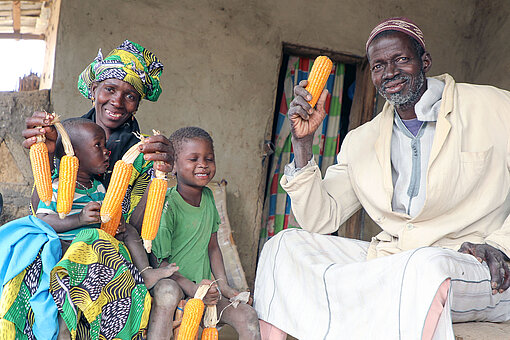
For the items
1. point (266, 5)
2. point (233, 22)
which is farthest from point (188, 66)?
point (266, 5)

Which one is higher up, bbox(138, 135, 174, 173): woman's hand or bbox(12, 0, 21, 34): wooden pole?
bbox(12, 0, 21, 34): wooden pole

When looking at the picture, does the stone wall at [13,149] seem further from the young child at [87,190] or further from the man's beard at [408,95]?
the man's beard at [408,95]

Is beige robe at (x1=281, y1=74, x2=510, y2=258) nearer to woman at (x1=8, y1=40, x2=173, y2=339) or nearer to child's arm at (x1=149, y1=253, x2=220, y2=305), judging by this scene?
child's arm at (x1=149, y1=253, x2=220, y2=305)

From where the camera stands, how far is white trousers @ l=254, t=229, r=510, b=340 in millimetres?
1983

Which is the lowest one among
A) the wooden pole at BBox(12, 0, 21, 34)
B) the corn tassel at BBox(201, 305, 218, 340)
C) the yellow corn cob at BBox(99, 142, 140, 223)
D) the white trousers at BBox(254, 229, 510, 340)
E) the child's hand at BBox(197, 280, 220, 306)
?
the corn tassel at BBox(201, 305, 218, 340)

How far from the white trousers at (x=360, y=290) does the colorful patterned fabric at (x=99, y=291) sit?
69 cm

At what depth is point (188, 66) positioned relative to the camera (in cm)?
541

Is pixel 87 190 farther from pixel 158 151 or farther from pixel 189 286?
pixel 189 286

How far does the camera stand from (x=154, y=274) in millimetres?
2785

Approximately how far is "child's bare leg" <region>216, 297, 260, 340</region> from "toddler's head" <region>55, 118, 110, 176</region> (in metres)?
1.03

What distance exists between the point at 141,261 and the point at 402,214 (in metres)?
1.38

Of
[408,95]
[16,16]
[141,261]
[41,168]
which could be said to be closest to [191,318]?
[141,261]

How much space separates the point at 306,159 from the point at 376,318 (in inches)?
39.0

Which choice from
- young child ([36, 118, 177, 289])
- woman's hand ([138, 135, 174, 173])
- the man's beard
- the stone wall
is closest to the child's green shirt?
young child ([36, 118, 177, 289])
